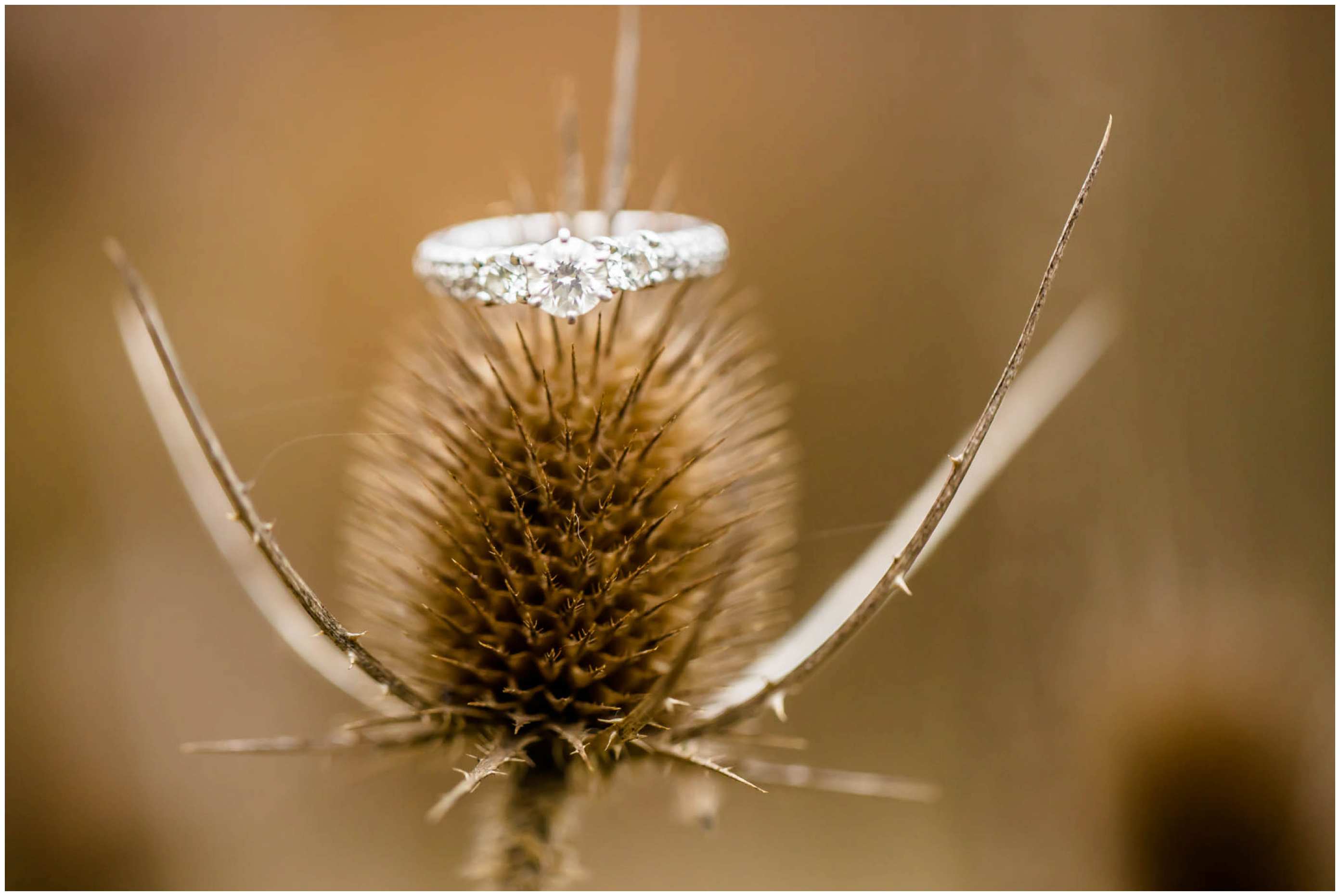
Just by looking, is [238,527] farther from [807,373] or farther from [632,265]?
[807,373]

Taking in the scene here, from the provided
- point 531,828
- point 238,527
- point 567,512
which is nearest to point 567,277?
point 567,512

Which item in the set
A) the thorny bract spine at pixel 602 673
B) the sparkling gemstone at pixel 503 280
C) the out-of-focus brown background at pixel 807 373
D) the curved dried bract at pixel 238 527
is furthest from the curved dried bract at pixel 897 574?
the out-of-focus brown background at pixel 807 373

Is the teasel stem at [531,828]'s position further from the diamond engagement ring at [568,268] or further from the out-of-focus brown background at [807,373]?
the out-of-focus brown background at [807,373]

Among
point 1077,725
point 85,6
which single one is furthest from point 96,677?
point 1077,725

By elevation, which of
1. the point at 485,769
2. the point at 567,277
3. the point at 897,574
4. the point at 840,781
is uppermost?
the point at 567,277

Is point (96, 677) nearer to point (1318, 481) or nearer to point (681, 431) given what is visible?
point (681, 431)

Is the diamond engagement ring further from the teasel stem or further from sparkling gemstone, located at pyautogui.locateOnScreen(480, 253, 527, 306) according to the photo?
the teasel stem
